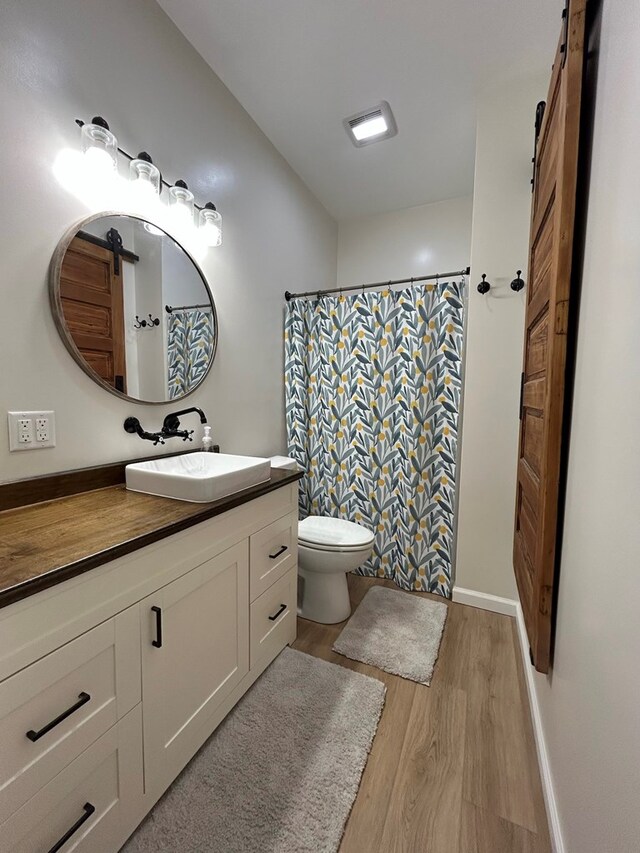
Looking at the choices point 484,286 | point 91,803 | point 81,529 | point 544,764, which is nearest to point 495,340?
point 484,286

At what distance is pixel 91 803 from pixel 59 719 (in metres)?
0.28

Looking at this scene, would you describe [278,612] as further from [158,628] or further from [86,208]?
[86,208]

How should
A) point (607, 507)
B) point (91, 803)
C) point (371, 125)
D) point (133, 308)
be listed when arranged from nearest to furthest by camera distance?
point (607, 507) → point (91, 803) → point (133, 308) → point (371, 125)

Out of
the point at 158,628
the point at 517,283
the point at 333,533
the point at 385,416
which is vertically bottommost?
the point at 333,533

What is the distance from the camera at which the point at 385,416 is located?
212cm

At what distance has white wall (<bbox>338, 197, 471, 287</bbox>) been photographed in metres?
2.61

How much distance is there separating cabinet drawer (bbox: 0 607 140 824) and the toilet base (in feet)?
3.51

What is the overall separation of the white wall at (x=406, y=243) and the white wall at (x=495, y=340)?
79cm

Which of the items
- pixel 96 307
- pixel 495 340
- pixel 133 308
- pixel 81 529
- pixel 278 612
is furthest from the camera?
pixel 495 340

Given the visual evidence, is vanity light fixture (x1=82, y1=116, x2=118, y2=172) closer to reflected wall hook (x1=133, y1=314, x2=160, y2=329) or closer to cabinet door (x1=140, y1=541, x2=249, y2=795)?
reflected wall hook (x1=133, y1=314, x2=160, y2=329)

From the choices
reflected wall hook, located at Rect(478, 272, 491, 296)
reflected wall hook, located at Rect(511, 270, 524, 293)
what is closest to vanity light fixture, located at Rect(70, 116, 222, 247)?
reflected wall hook, located at Rect(478, 272, 491, 296)

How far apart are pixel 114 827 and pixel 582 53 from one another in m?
2.19

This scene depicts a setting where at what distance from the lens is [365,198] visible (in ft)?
8.73

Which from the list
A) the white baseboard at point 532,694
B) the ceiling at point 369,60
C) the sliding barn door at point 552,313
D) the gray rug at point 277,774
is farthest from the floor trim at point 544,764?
the ceiling at point 369,60
